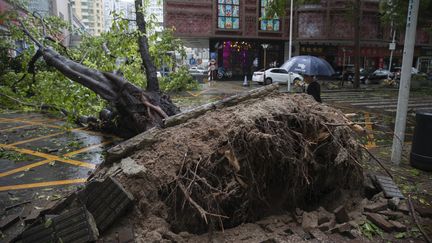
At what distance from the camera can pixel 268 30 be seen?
2928cm

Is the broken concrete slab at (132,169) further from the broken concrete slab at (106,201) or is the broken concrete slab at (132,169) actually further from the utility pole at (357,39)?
the utility pole at (357,39)

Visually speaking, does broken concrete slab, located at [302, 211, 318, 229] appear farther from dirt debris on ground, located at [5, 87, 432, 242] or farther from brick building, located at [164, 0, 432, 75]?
brick building, located at [164, 0, 432, 75]

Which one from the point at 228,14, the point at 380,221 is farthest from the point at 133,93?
the point at 228,14

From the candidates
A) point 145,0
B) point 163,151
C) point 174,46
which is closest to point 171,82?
point 174,46

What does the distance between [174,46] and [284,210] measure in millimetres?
15279

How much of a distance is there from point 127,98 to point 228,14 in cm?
2380

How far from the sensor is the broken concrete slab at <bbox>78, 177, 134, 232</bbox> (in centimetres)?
330

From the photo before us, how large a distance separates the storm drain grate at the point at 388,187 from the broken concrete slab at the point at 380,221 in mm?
558

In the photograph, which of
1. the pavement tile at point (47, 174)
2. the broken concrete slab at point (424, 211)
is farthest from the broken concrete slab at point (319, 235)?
the pavement tile at point (47, 174)

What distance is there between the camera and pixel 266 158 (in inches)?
155

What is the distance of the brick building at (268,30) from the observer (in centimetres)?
2728

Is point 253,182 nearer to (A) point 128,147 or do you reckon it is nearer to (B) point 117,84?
(A) point 128,147

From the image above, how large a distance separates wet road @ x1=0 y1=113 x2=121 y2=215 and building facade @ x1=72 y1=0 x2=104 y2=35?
90.7m

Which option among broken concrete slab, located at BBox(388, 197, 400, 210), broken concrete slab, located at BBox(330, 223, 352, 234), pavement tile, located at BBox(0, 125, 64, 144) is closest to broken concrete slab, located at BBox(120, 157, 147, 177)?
broken concrete slab, located at BBox(330, 223, 352, 234)
